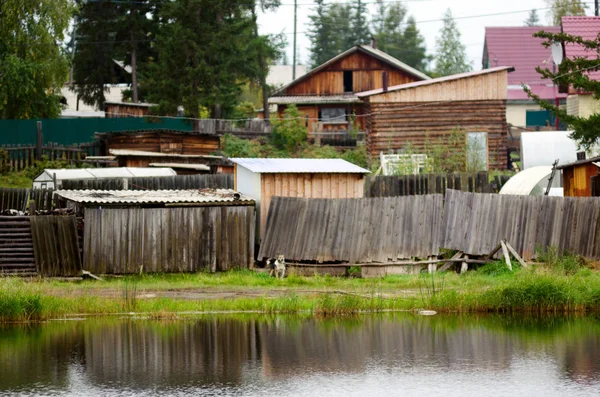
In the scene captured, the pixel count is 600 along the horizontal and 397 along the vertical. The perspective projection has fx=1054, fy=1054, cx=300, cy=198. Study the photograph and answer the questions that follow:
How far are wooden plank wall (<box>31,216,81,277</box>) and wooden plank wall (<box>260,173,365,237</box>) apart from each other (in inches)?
211

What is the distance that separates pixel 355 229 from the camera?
2795 centimetres

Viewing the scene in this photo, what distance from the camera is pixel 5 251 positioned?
2644 cm

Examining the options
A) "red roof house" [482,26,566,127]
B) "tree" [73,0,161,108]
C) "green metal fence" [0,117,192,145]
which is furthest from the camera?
"red roof house" [482,26,566,127]

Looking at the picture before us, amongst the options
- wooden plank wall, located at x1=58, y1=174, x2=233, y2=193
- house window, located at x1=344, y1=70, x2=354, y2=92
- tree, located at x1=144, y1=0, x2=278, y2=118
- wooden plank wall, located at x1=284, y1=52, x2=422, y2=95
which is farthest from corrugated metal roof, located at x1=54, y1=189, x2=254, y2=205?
house window, located at x1=344, y1=70, x2=354, y2=92

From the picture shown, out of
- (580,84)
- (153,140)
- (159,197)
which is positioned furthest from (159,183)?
(580,84)

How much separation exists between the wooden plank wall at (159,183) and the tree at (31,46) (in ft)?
48.5

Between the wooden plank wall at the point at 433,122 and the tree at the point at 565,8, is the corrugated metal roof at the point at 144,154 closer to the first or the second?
the wooden plank wall at the point at 433,122

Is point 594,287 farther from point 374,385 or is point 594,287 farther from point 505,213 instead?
point 374,385

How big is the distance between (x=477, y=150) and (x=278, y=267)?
2145 cm

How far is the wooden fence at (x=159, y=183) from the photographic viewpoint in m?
35.7

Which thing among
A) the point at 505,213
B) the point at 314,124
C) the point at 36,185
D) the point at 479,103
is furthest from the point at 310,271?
the point at 314,124

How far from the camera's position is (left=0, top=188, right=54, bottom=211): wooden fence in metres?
32.8

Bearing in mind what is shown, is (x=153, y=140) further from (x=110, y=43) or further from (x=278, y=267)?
(x=110, y=43)

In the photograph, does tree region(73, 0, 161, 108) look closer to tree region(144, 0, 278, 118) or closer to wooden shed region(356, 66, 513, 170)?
tree region(144, 0, 278, 118)
